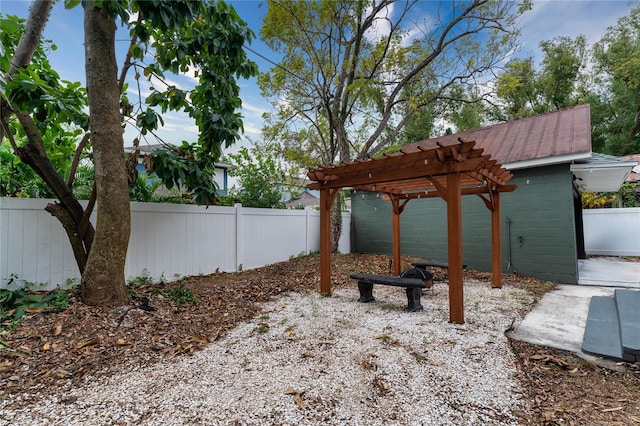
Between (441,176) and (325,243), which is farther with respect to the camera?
(325,243)

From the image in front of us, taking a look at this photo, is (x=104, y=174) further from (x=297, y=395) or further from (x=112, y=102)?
(x=297, y=395)

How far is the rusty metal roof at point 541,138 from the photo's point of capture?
639 centimetres

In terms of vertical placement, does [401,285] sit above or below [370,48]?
below

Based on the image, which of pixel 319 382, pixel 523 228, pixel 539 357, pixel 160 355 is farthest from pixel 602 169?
pixel 160 355

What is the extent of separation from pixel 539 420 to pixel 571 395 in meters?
0.56

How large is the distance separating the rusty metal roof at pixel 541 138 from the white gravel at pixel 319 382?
4.42 meters

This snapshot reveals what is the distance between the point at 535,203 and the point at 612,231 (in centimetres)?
631

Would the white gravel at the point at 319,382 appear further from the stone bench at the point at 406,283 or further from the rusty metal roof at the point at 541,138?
the rusty metal roof at the point at 541,138

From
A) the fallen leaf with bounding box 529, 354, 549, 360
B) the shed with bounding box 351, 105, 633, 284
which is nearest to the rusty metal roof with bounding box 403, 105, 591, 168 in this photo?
the shed with bounding box 351, 105, 633, 284

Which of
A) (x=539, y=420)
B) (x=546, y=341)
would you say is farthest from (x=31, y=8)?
(x=546, y=341)

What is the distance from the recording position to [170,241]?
5.68m

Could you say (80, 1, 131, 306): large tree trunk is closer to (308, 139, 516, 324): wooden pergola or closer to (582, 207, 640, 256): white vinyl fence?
(308, 139, 516, 324): wooden pergola

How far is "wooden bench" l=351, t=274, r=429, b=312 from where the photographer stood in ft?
14.4

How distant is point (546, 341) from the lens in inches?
132
